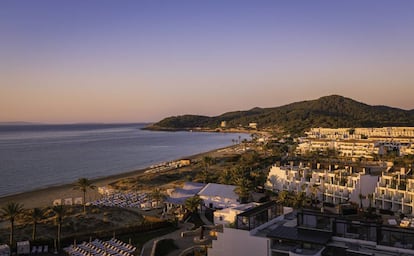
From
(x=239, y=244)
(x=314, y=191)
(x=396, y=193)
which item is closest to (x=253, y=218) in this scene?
(x=239, y=244)

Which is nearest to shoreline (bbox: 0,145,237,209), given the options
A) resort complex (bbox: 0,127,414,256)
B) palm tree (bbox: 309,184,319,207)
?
resort complex (bbox: 0,127,414,256)

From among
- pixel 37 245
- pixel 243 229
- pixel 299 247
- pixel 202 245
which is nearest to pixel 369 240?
pixel 299 247

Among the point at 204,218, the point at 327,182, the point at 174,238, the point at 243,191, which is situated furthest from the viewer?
the point at 327,182

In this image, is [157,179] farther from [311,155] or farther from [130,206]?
[311,155]

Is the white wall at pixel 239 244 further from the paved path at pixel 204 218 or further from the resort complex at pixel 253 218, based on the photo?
the paved path at pixel 204 218

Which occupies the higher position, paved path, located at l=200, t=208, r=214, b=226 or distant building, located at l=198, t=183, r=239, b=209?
distant building, located at l=198, t=183, r=239, b=209

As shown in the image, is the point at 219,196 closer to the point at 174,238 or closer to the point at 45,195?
the point at 174,238

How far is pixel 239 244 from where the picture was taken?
17.9 meters

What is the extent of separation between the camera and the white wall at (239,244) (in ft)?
56.4

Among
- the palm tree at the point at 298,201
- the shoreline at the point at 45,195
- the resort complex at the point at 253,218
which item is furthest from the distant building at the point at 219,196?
the shoreline at the point at 45,195

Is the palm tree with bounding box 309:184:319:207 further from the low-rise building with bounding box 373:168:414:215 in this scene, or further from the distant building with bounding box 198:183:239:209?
the distant building with bounding box 198:183:239:209

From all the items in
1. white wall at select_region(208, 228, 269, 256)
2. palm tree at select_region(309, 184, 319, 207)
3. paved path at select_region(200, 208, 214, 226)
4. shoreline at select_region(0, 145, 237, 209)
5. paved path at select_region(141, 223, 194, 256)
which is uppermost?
white wall at select_region(208, 228, 269, 256)

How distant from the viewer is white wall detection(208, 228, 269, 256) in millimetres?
17188

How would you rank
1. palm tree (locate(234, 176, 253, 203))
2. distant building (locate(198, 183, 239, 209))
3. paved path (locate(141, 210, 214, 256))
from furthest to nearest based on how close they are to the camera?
distant building (locate(198, 183, 239, 209)) < palm tree (locate(234, 176, 253, 203)) < paved path (locate(141, 210, 214, 256))
